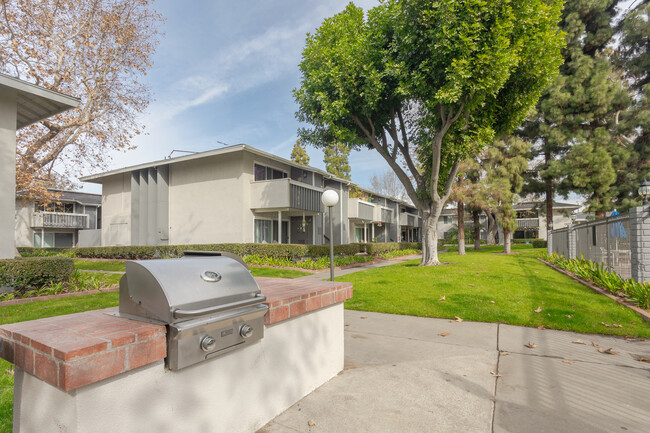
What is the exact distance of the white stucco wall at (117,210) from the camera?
782 inches

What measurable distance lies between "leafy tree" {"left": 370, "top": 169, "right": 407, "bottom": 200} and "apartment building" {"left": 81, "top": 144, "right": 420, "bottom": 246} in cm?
3130

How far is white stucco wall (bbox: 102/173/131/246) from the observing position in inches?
782

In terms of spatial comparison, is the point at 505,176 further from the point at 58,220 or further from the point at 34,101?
the point at 58,220

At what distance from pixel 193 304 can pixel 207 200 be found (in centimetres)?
1648

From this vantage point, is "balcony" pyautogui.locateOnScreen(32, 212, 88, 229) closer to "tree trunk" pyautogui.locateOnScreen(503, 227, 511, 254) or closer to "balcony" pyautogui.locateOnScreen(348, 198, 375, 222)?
"balcony" pyautogui.locateOnScreen(348, 198, 375, 222)

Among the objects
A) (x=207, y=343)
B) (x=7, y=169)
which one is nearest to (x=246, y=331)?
(x=207, y=343)

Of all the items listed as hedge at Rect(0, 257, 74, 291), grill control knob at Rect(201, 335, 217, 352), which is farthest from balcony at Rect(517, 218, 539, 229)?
grill control knob at Rect(201, 335, 217, 352)

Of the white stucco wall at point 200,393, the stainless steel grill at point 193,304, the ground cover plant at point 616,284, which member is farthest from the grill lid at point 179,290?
the ground cover plant at point 616,284

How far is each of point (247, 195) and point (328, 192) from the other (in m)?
9.80

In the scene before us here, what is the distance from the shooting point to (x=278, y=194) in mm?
16047

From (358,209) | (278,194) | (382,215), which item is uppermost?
(278,194)

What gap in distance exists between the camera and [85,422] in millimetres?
1449

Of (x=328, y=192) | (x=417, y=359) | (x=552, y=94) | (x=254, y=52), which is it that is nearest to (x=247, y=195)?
(x=254, y=52)

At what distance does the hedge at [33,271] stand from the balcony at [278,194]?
8684 mm
